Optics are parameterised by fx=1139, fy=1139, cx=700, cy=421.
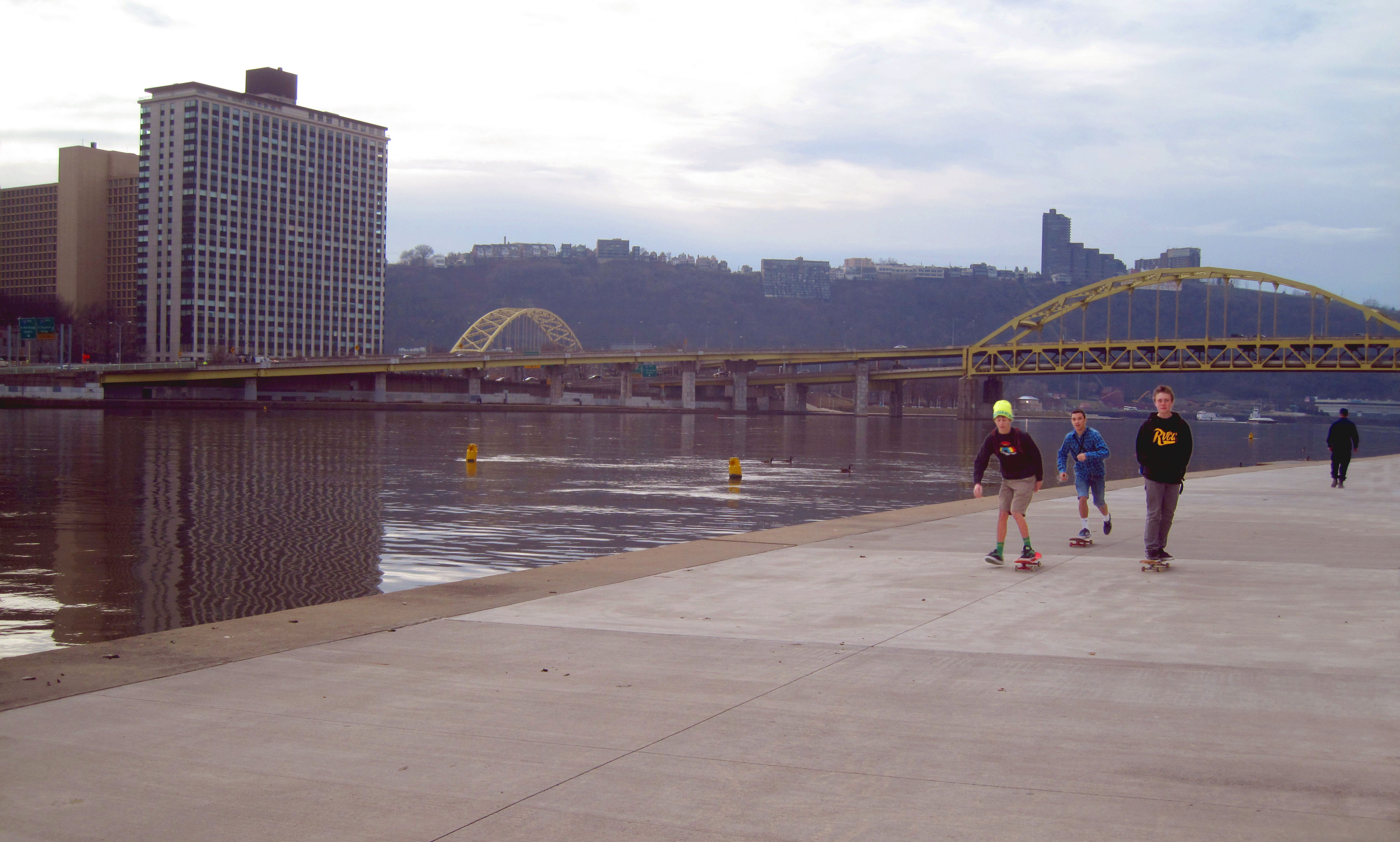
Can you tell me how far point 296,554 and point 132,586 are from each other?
3.01 m

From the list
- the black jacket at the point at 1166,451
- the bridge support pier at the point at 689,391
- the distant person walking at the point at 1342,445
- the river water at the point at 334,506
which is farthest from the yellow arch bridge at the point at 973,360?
the black jacket at the point at 1166,451

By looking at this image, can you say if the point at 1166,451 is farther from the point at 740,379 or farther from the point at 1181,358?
the point at 740,379

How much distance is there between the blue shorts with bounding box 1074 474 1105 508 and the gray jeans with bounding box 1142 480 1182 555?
117 inches

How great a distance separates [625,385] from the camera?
7037 inches

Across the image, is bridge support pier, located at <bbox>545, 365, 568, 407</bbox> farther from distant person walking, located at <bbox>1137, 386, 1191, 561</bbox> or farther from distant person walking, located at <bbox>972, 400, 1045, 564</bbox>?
distant person walking, located at <bbox>1137, 386, 1191, 561</bbox>

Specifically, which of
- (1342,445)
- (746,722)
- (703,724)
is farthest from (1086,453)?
(1342,445)

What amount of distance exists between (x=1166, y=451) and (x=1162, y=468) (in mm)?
205

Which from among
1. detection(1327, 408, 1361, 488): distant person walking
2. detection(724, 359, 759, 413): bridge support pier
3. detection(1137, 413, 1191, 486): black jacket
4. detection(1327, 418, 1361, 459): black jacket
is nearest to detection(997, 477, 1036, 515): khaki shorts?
detection(1137, 413, 1191, 486): black jacket

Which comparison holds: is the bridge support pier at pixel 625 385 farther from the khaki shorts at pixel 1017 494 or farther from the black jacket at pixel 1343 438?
the khaki shorts at pixel 1017 494

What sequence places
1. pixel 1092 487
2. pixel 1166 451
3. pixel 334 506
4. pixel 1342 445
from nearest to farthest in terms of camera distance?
1. pixel 1166 451
2. pixel 1092 487
3. pixel 334 506
4. pixel 1342 445

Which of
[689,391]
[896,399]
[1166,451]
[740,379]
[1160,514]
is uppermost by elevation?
[740,379]

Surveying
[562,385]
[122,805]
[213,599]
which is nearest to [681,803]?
[122,805]

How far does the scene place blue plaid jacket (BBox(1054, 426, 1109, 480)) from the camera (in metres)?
16.1

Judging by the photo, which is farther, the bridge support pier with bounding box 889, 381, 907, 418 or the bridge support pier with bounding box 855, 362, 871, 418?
the bridge support pier with bounding box 889, 381, 907, 418
